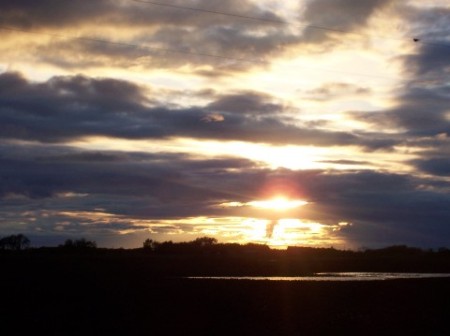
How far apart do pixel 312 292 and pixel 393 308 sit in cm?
1058

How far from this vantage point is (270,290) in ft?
149

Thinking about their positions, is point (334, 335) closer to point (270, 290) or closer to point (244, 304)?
point (244, 304)

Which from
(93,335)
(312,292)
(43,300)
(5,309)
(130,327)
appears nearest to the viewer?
(93,335)

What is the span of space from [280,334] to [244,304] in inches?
434

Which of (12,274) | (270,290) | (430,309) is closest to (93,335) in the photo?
(430,309)

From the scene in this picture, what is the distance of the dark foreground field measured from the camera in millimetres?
26438

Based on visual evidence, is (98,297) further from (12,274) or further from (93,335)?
(12,274)

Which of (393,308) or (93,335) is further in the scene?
(393,308)

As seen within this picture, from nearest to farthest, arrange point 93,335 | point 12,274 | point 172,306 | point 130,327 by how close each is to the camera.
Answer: point 93,335
point 130,327
point 172,306
point 12,274

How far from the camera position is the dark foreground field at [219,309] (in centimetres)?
2644

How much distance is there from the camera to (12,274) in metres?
60.2

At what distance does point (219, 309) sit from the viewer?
33.4m

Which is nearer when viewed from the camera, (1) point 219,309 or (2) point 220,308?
(1) point 219,309

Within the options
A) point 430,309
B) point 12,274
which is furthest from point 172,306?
point 12,274
